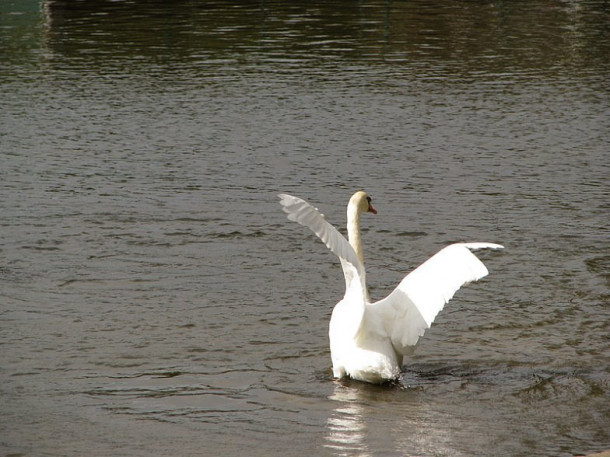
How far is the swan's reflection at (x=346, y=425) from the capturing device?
7066 millimetres

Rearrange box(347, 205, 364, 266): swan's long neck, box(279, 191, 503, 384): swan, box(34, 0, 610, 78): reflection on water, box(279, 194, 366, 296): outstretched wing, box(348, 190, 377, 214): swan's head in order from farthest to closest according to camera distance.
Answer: box(34, 0, 610, 78): reflection on water, box(348, 190, 377, 214): swan's head, box(347, 205, 364, 266): swan's long neck, box(279, 191, 503, 384): swan, box(279, 194, 366, 296): outstretched wing

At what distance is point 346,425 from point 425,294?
3.35 feet

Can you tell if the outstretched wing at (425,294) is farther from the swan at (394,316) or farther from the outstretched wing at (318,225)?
the outstretched wing at (318,225)

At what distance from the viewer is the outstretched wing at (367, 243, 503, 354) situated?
7.90 m

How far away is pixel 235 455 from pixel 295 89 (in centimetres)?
1452

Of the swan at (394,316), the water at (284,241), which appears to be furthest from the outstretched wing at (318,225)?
the water at (284,241)

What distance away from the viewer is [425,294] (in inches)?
313

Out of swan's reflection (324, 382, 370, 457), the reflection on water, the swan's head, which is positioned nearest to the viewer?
swan's reflection (324, 382, 370, 457)

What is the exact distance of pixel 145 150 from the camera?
53.8ft

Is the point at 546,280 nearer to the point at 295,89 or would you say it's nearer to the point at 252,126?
the point at 252,126

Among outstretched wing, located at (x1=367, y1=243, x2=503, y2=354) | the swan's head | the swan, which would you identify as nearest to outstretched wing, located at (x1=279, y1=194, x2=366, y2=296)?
the swan

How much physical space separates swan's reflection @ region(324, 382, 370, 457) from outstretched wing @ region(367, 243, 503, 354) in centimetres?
45

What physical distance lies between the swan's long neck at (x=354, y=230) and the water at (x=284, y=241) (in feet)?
2.84

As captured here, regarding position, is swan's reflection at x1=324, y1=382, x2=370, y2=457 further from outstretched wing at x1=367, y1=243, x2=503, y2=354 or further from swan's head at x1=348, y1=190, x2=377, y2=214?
swan's head at x1=348, y1=190, x2=377, y2=214
